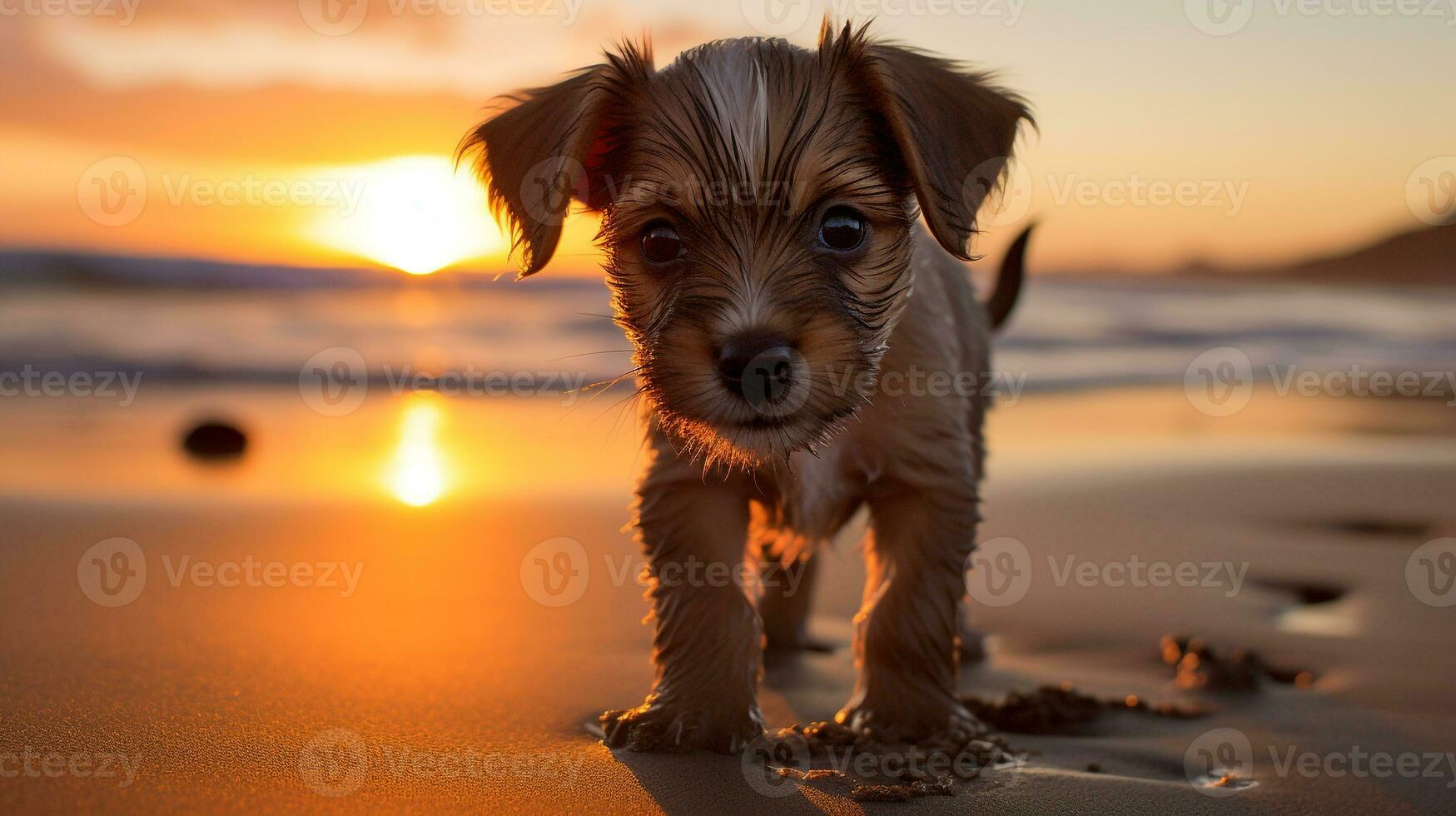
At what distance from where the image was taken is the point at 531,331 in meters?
17.3

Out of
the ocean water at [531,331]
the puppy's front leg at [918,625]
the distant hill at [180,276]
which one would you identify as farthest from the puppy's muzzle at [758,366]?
the distant hill at [180,276]

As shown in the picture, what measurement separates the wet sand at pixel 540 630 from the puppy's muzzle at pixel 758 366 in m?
1.10

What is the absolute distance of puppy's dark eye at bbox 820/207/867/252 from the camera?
3.68 meters

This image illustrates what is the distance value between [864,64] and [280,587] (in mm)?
3483

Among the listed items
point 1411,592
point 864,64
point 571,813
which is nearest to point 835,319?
Answer: point 864,64

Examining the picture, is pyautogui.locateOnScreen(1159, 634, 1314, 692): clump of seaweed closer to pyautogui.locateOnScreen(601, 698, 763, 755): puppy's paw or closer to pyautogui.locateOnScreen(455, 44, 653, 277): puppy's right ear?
pyautogui.locateOnScreen(601, 698, 763, 755): puppy's paw

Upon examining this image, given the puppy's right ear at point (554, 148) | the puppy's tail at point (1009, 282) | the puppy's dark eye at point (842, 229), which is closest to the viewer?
the puppy's dark eye at point (842, 229)

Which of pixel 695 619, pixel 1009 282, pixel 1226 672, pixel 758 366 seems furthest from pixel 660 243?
pixel 1009 282

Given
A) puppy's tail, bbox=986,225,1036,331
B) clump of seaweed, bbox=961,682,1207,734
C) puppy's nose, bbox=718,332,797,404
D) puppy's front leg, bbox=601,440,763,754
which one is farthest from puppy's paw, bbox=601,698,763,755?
puppy's tail, bbox=986,225,1036,331

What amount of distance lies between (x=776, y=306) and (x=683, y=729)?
1343 mm

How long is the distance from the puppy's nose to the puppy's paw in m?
1.07

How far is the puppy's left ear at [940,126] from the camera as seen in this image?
3693mm

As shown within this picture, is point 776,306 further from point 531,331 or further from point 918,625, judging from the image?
point 531,331

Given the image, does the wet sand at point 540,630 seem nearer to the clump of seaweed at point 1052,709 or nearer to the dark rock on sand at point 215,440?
the clump of seaweed at point 1052,709
